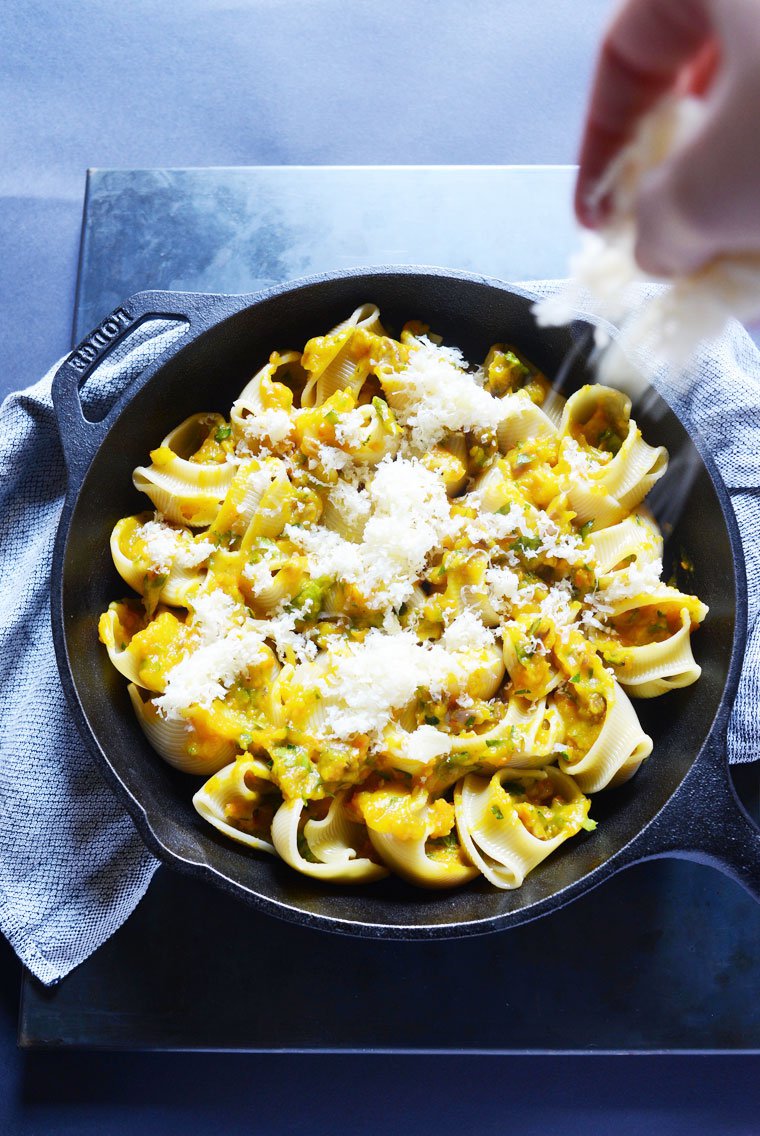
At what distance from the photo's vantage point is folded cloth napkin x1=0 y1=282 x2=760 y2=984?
385 cm

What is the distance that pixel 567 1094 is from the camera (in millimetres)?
4086

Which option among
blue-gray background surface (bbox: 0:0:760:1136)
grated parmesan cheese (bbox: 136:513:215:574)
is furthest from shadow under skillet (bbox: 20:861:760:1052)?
blue-gray background surface (bbox: 0:0:760:1136)

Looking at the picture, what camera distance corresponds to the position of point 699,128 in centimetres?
160

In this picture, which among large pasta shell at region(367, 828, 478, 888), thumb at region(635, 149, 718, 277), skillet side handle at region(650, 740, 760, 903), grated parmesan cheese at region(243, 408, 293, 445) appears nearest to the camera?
thumb at region(635, 149, 718, 277)

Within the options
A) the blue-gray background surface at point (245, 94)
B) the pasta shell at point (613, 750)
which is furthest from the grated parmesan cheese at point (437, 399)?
the blue-gray background surface at point (245, 94)

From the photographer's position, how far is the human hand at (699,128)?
5.08 ft

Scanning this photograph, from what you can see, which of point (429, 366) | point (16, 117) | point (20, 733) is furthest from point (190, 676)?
point (16, 117)

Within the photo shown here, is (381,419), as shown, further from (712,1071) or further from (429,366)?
(712,1071)

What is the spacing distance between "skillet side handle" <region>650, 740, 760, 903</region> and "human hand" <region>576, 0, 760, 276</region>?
1802mm

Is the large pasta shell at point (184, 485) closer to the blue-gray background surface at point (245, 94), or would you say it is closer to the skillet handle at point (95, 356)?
the skillet handle at point (95, 356)

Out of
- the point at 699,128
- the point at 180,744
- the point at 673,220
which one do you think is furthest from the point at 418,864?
the point at 699,128

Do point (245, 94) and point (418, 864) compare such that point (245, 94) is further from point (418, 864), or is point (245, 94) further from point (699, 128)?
point (699, 128)

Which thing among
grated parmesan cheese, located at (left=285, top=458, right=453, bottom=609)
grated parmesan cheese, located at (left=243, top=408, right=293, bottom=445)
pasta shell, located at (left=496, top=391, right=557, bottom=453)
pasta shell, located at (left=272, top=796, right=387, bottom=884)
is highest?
pasta shell, located at (left=496, top=391, right=557, bottom=453)

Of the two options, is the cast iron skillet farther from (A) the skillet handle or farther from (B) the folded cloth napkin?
(B) the folded cloth napkin
